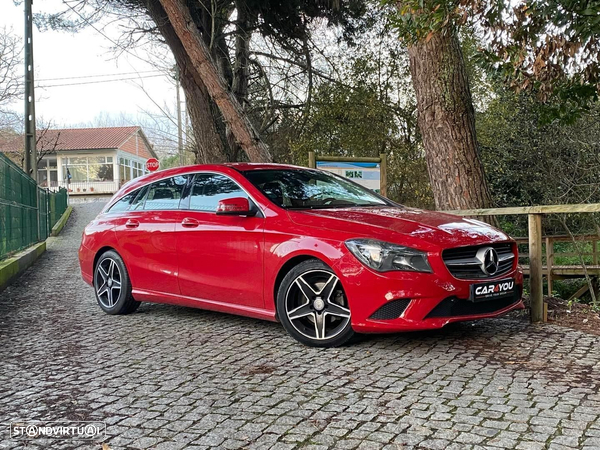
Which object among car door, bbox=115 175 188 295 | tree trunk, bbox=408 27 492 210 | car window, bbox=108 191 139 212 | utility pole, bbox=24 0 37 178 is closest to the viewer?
car door, bbox=115 175 188 295

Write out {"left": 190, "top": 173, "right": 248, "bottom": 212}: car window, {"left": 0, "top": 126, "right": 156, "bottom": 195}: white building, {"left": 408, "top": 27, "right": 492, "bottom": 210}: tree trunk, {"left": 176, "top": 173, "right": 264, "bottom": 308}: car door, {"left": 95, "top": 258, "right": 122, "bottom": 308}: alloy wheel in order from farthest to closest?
1. {"left": 0, "top": 126, "right": 156, "bottom": 195}: white building
2. {"left": 408, "top": 27, "right": 492, "bottom": 210}: tree trunk
3. {"left": 95, "top": 258, "right": 122, "bottom": 308}: alloy wheel
4. {"left": 190, "top": 173, "right": 248, "bottom": 212}: car window
5. {"left": 176, "top": 173, "right": 264, "bottom": 308}: car door

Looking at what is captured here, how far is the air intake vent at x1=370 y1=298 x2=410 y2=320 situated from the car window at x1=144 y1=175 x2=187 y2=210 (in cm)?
274

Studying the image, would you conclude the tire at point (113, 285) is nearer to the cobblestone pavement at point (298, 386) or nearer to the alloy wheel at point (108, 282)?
the alloy wheel at point (108, 282)

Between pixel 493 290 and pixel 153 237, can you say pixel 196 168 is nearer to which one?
pixel 153 237

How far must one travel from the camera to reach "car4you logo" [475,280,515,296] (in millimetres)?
4995

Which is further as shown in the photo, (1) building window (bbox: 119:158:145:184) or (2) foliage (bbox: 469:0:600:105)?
(1) building window (bbox: 119:158:145:184)

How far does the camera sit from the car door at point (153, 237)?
21.3 feet

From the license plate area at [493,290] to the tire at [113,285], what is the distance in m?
3.88

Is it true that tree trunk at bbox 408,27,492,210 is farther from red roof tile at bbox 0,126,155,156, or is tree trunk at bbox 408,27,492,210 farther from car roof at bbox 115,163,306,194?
red roof tile at bbox 0,126,155,156

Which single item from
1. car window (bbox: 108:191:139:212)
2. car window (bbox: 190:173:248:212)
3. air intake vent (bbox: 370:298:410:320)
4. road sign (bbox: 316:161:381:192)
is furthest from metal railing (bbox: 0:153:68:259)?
air intake vent (bbox: 370:298:410:320)

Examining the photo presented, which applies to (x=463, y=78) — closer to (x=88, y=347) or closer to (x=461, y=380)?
(x=461, y=380)

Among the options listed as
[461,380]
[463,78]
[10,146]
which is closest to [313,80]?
[463,78]

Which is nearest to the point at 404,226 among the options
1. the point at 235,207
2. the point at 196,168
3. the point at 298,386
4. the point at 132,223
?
the point at 235,207

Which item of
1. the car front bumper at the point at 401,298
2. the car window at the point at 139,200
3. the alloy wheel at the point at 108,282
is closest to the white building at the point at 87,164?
the alloy wheel at the point at 108,282
